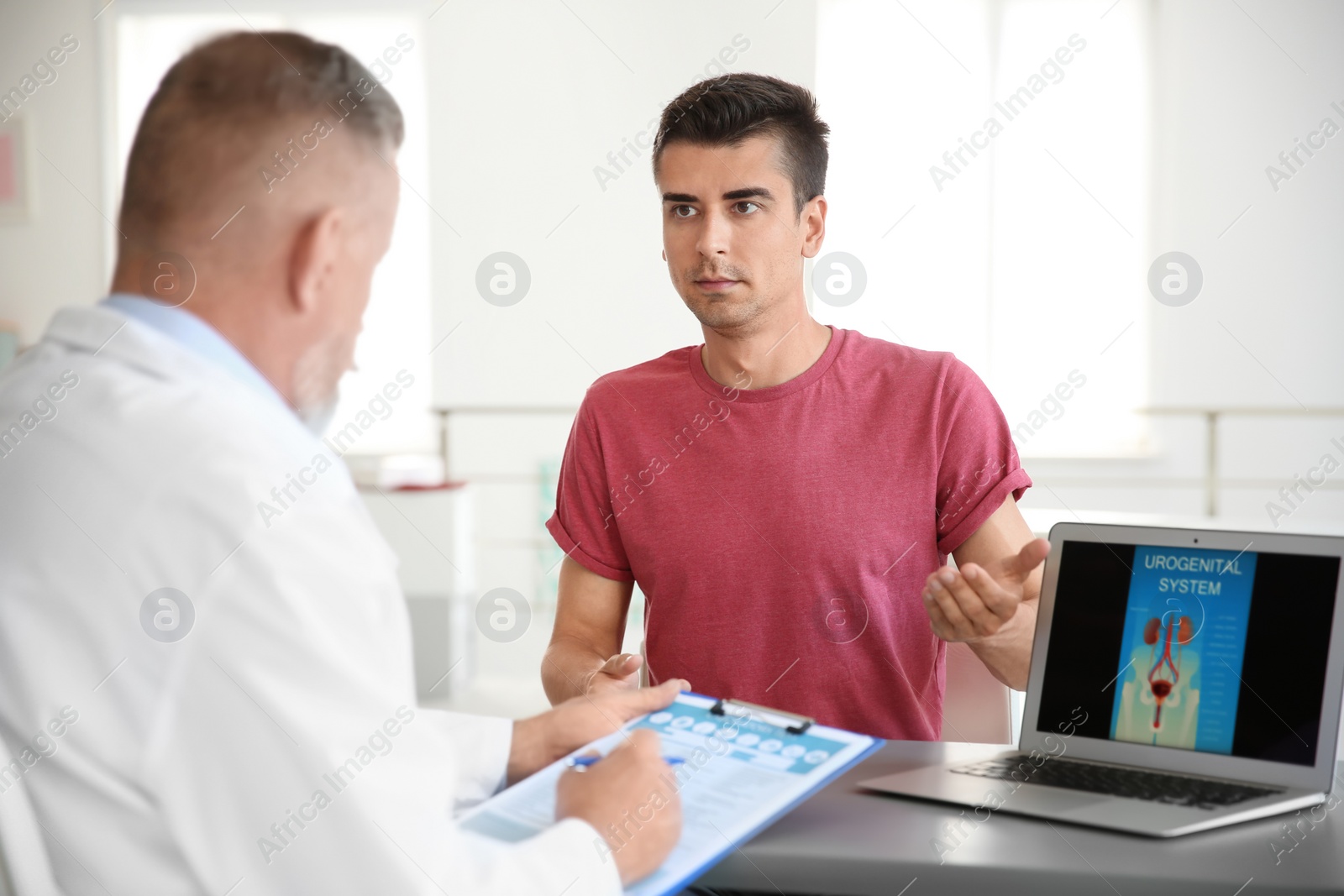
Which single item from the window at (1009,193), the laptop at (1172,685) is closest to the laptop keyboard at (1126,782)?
the laptop at (1172,685)

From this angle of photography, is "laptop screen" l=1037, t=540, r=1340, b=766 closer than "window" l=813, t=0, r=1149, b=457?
Yes

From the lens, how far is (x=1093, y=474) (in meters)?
4.32

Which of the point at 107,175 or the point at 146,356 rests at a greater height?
the point at 107,175

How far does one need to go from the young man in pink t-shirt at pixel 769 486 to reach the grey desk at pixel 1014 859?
19.6 inches

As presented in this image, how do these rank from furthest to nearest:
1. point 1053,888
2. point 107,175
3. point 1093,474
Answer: point 107,175, point 1093,474, point 1053,888

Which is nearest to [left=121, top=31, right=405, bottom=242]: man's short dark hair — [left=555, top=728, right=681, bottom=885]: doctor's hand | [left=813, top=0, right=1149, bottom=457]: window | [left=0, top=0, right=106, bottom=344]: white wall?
[left=555, top=728, right=681, bottom=885]: doctor's hand

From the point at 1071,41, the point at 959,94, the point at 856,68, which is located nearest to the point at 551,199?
the point at 856,68

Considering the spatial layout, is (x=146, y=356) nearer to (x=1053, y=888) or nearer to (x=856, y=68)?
(x=1053, y=888)

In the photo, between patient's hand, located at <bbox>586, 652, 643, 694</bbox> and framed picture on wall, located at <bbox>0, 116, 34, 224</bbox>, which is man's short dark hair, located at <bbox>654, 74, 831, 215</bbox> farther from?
framed picture on wall, located at <bbox>0, 116, 34, 224</bbox>

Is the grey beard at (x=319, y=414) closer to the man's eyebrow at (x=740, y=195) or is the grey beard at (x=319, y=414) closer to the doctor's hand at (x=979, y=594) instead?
the doctor's hand at (x=979, y=594)

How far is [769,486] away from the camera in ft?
4.33

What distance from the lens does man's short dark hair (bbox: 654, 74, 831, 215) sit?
4.65 feet

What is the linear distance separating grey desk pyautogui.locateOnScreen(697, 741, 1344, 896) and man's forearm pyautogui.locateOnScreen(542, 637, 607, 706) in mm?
572

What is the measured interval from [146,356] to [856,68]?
14.1 ft
